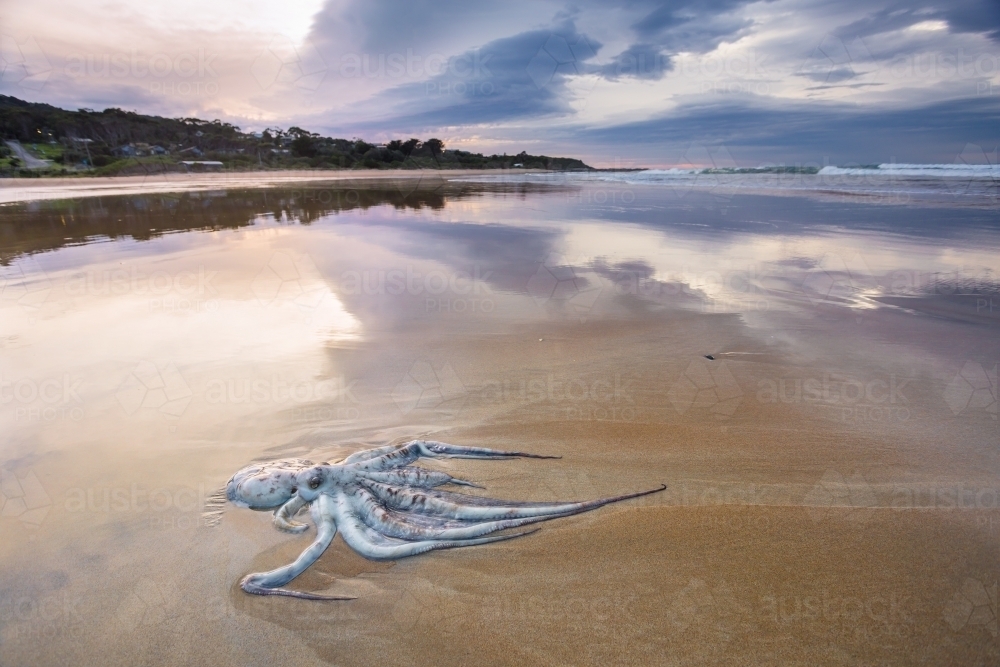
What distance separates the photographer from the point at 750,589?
2064 millimetres

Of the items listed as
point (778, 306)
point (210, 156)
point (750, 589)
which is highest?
point (210, 156)

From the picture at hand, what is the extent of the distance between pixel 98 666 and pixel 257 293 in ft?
16.9

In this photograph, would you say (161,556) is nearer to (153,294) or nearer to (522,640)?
(522,640)

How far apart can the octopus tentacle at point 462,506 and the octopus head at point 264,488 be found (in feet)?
1.37

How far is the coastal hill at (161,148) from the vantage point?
150 ft

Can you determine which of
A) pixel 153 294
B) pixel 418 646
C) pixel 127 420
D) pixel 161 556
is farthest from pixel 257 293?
pixel 418 646

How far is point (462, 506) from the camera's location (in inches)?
98.7

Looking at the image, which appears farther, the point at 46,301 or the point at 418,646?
the point at 46,301

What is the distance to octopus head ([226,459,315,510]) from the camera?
2588 millimetres
